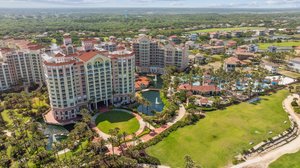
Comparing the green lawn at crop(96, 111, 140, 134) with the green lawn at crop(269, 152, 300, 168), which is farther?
the green lawn at crop(96, 111, 140, 134)

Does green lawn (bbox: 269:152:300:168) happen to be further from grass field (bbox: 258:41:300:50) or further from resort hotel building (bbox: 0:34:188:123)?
grass field (bbox: 258:41:300:50)

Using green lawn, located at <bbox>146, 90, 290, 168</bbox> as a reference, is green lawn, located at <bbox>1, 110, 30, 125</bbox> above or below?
below

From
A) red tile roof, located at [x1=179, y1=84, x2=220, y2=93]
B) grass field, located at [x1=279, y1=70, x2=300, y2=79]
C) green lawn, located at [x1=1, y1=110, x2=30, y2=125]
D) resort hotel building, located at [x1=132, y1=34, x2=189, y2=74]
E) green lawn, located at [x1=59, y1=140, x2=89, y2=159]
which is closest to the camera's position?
green lawn, located at [x1=59, y1=140, x2=89, y2=159]

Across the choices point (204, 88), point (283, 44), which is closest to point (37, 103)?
point (204, 88)

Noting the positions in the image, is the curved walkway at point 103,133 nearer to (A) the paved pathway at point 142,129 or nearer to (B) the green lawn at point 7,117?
(A) the paved pathway at point 142,129

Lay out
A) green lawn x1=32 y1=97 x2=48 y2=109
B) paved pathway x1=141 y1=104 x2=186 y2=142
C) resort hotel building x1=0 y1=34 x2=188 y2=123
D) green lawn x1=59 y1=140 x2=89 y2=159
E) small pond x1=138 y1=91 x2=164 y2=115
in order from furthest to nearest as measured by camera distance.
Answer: green lawn x1=32 y1=97 x2=48 y2=109 < small pond x1=138 y1=91 x2=164 y2=115 < resort hotel building x1=0 y1=34 x2=188 y2=123 < paved pathway x1=141 y1=104 x2=186 y2=142 < green lawn x1=59 y1=140 x2=89 y2=159

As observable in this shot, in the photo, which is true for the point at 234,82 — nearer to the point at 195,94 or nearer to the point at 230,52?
the point at 195,94

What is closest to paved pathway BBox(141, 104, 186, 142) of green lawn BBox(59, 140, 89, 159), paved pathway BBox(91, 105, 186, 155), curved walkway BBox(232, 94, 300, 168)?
paved pathway BBox(91, 105, 186, 155)

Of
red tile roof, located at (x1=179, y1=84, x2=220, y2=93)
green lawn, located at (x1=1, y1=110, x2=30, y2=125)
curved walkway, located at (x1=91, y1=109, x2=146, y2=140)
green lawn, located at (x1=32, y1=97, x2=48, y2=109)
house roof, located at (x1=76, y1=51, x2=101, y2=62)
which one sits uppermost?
house roof, located at (x1=76, y1=51, x2=101, y2=62)
